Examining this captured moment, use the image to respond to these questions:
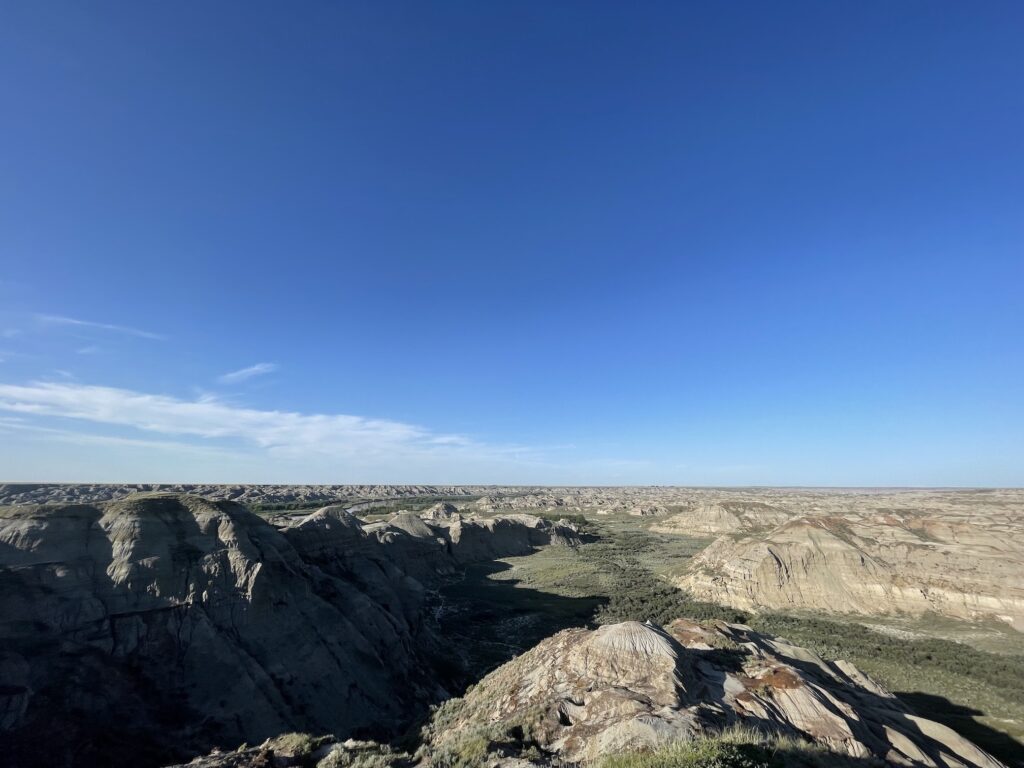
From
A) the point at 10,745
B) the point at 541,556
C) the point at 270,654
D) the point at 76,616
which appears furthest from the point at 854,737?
the point at 541,556

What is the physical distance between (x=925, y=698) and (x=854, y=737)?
23.3 m

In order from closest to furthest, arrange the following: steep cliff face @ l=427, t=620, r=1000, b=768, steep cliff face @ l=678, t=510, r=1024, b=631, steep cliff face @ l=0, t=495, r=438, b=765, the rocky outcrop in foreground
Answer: steep cliff face @ l=427, t=620, r=1000, b=768 < the rocky outcrop in foreground < steep cliff face @ l=0, t=495, r=438, b=765 < steep cliff face @ l=678, t=510, r=1024, b=631

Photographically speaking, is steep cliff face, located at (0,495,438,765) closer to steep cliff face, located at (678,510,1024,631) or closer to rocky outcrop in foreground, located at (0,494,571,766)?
rocky outcrop in foreground, located at (0,494,571,766)

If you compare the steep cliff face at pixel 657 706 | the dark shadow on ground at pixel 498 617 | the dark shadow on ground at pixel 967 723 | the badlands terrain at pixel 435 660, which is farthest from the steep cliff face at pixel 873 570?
the steep cliff face at pixel 657 706

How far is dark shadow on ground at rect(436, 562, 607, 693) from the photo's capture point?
132 ft

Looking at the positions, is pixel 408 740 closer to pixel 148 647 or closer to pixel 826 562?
pixel 148 647

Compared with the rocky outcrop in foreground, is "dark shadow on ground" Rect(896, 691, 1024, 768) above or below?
below

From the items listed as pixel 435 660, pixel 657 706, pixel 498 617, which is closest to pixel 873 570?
pixel 498 617

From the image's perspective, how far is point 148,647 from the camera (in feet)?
78.9

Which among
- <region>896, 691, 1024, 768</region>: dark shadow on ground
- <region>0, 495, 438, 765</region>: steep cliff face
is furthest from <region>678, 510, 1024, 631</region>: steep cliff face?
<region>0, 495, 438, 765</region>: steep cliff face

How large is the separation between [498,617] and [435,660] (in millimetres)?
16206

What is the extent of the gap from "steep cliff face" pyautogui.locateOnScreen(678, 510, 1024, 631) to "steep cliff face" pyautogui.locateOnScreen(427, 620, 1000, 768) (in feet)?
113

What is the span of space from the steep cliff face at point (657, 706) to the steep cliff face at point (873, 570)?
3440 centimetres

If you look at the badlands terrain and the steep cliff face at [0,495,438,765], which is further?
the steep cliff face at [0,495,438,765]
